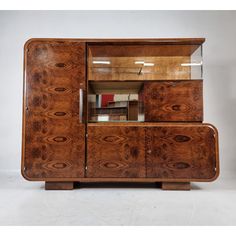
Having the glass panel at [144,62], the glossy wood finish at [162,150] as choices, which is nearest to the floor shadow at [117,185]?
the glossy wood finish at [162,150]

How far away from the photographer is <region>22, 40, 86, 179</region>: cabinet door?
135cm

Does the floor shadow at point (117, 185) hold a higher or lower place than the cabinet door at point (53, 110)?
lower

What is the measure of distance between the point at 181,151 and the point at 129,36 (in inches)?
53.0

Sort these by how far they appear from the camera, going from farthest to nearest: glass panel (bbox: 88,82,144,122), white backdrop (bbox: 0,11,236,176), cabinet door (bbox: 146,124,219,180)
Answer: white backdrop (bbox: 0,11,236,176) < glass panel (bbox: 88,82,144,122) < cabinet door (bbox: 146,124,219,180)

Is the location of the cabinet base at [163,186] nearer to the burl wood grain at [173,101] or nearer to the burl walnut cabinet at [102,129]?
the burl walnut cabinet at [102,129]

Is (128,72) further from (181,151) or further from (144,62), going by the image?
(181,151)

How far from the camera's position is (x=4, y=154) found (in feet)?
6.47

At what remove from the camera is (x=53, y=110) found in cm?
138

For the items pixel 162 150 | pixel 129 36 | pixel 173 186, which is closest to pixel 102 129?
pixel 162 150

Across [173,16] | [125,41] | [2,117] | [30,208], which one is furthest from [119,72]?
[2,117]

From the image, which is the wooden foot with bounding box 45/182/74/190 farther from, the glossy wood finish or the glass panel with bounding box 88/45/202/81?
the glass panel with bounding box 88/45/202/81

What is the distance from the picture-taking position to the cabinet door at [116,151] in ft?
4.38

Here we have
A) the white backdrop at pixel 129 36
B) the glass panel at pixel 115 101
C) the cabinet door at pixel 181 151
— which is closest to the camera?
the cabinet door at pixel 181 151

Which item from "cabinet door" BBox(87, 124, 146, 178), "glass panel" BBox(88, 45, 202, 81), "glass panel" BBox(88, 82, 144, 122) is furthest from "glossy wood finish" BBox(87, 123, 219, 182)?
"glass panel" BBox(88, 45, 202, 81)
